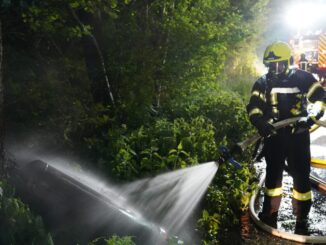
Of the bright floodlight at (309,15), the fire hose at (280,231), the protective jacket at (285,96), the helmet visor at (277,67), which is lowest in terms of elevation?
the fire hose at (280,231)

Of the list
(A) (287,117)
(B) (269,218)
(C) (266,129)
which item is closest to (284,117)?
(A) (287,117)

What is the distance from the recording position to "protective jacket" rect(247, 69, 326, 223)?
464cm

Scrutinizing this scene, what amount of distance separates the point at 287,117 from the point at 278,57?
2.49ft

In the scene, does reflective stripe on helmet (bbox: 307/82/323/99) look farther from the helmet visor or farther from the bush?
the bush

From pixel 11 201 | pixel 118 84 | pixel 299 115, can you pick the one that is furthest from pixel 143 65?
pixel 11 201

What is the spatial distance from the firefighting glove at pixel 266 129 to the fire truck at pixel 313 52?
1268 cm

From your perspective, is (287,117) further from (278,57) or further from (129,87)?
(129,87)

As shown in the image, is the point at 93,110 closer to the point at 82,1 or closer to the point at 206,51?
the point at 82,1

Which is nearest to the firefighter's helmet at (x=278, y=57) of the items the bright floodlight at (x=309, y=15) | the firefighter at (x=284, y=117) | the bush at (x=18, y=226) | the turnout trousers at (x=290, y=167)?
the firefighter at (x=284, y=117)

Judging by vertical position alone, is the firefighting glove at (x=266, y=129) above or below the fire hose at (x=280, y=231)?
above

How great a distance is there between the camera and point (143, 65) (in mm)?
6582

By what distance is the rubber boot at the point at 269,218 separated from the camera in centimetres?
491

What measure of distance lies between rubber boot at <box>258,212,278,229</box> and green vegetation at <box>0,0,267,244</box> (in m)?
0.31

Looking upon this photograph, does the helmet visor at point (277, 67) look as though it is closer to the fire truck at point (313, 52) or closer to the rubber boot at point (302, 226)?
the rubber boot at point (302, 226)
